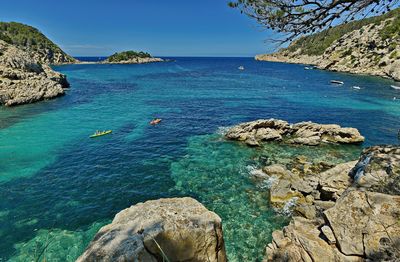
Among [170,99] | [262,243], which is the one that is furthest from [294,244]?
[170,99]

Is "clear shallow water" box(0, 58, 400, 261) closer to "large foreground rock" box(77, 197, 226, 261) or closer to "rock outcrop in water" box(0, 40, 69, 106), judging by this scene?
"large foreground rock" box(77, 197, 226, 261)

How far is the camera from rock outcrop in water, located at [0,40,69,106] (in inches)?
2013

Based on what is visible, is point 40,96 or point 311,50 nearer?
point 40,96

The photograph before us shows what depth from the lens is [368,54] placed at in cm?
11288

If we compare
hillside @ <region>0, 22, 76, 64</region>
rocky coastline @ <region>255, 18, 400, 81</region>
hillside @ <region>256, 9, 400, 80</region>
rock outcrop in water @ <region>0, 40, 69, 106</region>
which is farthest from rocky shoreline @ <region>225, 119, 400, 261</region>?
hillside @ <region>0, 22, 76, 64</region>

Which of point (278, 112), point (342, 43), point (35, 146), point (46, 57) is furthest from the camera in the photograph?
point (46, 57)

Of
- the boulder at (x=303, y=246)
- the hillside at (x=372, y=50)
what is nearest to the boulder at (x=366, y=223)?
the boulder at (x=303, y=246)

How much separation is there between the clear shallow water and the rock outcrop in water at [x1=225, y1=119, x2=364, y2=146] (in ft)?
5.29

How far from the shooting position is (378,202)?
9391 millimetres

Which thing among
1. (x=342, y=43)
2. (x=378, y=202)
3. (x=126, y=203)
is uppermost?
(x=342, y=43)

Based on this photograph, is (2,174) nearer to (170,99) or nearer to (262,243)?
(262,243)

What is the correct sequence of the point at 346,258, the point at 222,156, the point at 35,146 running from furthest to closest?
the point at 35,146, the point at 222,156, the point at 346,258

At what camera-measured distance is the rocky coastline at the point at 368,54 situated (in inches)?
3696

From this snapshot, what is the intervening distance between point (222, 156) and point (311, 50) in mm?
197234
